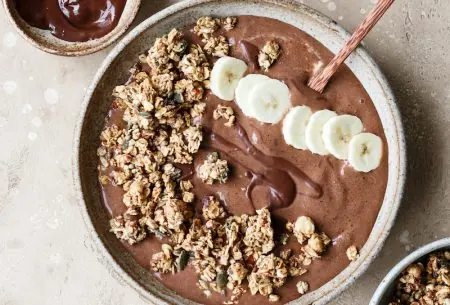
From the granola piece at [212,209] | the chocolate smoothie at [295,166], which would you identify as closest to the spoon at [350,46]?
the chocolate smoothie at [295,166]

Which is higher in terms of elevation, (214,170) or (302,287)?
(214,170)

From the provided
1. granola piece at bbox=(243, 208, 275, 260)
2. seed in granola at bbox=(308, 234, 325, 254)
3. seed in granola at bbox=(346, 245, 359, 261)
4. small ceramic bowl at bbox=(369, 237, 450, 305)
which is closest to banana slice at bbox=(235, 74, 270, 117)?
granola piece at bbox=(243, 208, 275, 260)

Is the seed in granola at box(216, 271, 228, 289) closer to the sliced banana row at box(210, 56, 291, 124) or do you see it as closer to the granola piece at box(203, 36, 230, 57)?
the sliced banana row at box(210, 56, 291, 124)

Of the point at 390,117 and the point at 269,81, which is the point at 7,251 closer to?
the point at 269,81

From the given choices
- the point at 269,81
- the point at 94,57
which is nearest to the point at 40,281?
the point at 94,57

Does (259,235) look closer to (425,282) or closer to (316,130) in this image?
(316,130)

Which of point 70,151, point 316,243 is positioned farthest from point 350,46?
point 70,151
